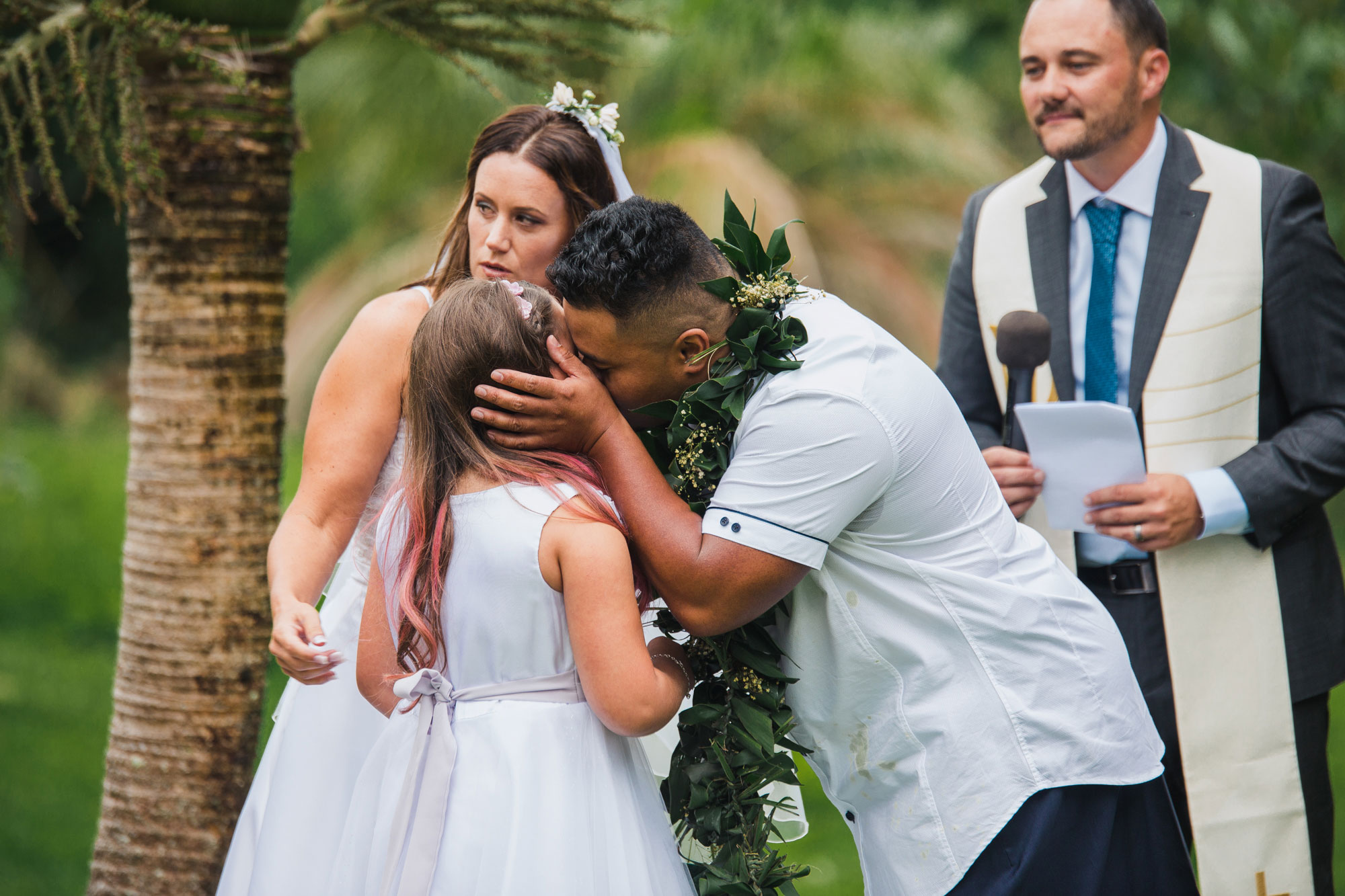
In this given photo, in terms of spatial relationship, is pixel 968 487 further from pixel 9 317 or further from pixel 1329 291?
pixel 9 317

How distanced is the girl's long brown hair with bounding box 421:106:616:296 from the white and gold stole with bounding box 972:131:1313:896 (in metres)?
1.49

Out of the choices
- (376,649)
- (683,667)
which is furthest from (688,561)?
(376,649)

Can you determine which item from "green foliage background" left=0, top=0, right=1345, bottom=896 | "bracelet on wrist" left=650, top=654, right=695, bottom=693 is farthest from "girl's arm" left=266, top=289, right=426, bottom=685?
"green foliage background" left=0, top=0, right=1345, bottom=896

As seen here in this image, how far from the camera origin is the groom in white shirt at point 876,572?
88.8 inches

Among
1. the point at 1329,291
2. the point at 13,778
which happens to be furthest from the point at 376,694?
the point at 13,778

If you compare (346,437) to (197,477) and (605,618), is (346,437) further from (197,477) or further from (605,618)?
(197,477)

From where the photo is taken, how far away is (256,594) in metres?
3.73

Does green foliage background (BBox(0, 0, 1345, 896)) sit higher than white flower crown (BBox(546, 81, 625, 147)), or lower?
higher

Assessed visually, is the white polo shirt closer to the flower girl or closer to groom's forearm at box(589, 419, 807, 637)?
groom's forearm at box(589, 419, 807, 637)

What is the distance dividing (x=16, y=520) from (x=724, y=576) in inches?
389

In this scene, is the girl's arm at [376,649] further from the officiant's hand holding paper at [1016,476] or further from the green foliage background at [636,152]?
the green foliage background at [636,152]

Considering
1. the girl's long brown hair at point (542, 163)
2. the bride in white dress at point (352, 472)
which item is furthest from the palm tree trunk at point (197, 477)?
the girl's long brown hair at point (542, 163)

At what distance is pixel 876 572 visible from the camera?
94.7 inches

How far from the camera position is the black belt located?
10.5ft
